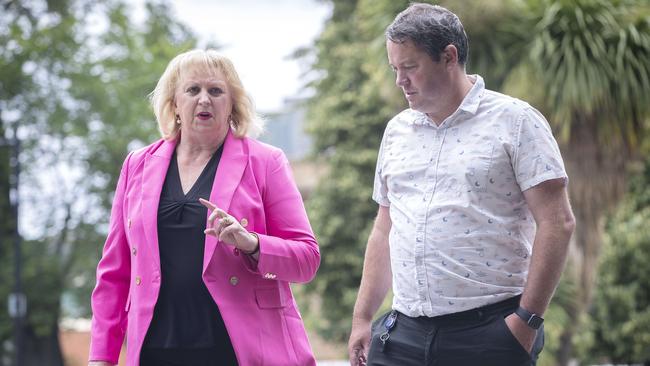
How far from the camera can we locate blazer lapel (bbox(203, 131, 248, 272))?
3348 millimetres

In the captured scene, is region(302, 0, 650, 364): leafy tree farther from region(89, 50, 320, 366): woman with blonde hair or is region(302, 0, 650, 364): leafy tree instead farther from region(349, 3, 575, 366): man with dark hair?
region(349, 3, 575, 366): man with dark hair

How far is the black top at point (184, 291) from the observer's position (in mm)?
3350

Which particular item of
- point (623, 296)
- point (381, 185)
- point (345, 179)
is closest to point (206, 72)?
point (381, 185)

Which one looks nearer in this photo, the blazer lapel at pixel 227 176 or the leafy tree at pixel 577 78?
the blazer lapel at pixel 227 176

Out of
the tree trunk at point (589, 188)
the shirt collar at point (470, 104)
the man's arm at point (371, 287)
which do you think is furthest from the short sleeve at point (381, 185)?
the tree trunk at point (589, 188)

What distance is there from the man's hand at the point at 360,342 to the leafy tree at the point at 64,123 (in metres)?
22.2

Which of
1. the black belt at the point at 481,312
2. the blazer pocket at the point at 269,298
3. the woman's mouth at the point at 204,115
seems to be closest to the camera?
the black belt at the point at 481,312

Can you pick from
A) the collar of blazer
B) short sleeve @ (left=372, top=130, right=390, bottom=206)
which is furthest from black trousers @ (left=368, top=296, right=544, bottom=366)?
the collar of blazer

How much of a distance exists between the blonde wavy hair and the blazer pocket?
542 millimetres

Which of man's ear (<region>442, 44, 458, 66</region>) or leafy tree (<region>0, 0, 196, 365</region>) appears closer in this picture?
man's ear (<region>442, 44, 458, 66</region>)

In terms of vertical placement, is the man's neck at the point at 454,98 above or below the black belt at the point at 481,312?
above

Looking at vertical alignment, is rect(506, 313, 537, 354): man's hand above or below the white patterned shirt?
below

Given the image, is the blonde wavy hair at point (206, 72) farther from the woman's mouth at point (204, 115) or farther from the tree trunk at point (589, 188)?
the tree trunk at point (589, 188)

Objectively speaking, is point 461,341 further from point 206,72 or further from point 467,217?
point 206,72
